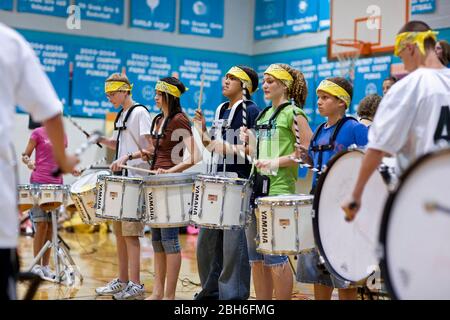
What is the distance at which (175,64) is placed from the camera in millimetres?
13023

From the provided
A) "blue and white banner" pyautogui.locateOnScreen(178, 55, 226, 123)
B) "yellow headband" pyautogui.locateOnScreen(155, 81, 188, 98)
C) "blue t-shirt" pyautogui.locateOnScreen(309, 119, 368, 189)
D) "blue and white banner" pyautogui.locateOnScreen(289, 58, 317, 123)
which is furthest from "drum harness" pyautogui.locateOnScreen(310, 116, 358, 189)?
"blue and white banner" pyautogui.locateOnScreen(178, 55, 226, 123)

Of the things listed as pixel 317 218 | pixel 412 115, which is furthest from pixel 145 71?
pixel 412 115

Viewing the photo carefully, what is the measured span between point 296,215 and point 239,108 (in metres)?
1.27

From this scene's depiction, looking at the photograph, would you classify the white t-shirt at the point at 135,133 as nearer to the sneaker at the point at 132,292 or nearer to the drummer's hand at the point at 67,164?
the sneaker at the point at 132,292

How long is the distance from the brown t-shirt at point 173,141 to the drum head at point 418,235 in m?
3.14

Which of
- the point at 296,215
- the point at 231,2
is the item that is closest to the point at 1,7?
the point at 231,2

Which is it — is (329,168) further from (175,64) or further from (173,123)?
(175,64)

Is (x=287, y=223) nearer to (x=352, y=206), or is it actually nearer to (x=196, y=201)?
(x=196, y=201)

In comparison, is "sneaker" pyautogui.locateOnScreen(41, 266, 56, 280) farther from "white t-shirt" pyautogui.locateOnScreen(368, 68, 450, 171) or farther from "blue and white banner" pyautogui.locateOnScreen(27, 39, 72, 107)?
"blue and white banner" pyautogui.locateOnScreen(27, 39, 72, 107)

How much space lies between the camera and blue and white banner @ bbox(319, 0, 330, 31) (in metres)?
12.0

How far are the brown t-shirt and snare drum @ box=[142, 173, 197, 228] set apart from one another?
43cm

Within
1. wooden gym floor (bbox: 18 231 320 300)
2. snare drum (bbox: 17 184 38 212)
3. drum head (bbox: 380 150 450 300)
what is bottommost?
wooden gym floor (bbox: 18 231 320 300)

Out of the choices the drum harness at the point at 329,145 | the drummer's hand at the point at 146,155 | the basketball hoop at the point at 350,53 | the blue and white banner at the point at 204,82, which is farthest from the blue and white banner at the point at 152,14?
the drum harness at the point at 329,145

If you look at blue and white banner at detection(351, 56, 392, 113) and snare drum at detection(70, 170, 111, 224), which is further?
blue and white banner at detection(351, 56, 392, 113)
